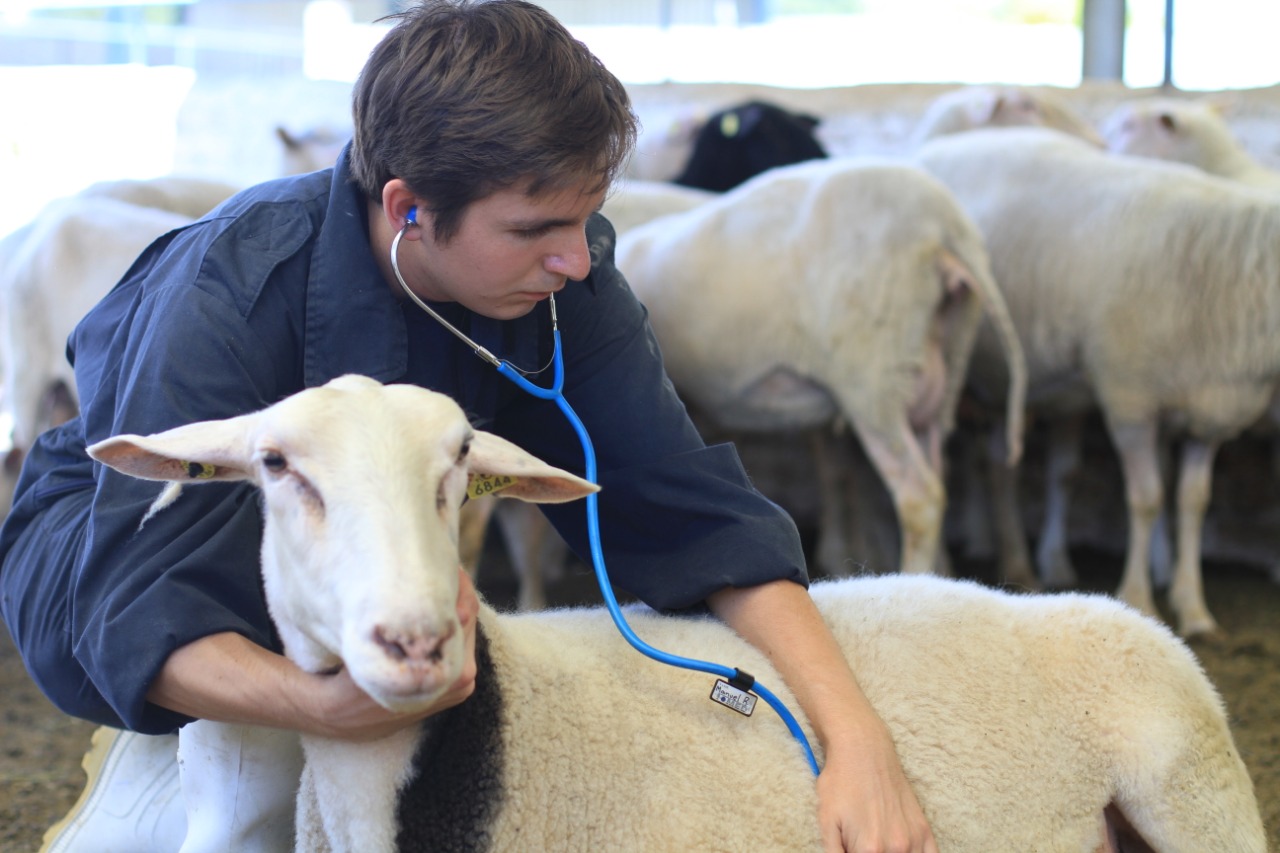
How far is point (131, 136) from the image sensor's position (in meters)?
9.20

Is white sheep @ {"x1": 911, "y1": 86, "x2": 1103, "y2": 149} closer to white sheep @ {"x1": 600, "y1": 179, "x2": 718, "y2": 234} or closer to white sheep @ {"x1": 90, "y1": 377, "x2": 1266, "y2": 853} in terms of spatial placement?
white sheep @ {"x1": 600, "y1": 179, "x2": 718, "y2": 234}

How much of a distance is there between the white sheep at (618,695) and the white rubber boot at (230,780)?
0.19 meters

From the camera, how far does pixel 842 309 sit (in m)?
3.78

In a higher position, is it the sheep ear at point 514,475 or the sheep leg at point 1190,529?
the sheep ear at point 514,475

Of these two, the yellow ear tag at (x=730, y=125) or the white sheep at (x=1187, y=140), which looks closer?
the white sheep at (x=1187, y=140)

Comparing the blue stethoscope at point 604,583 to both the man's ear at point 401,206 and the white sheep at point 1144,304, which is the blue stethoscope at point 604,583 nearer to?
the man's ear at point 401,206

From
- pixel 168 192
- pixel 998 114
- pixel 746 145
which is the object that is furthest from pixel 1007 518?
pixel 168 192

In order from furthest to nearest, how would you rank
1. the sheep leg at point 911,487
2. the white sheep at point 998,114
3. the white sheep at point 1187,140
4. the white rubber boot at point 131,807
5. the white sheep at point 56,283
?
the white sheep at point 998,114, the white sheep at point 1187,140, the sheep leg at point 911,487, the white sheep at point 56,283, the white rubber boot at point 131,807

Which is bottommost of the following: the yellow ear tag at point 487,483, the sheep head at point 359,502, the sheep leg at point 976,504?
the sheep leg at point 976,504

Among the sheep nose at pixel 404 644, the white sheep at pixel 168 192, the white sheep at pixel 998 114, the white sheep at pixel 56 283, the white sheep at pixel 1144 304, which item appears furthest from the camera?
the white sheep at pixel 998 114

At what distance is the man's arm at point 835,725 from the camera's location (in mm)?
1534

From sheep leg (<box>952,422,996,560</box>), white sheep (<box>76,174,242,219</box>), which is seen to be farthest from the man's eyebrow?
sheep leg (<box>952,422,996,560</box>)

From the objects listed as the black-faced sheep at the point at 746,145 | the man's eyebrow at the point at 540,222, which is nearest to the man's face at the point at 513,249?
the man's eyebrow at the point at 540,222

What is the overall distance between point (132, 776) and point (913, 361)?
251 centimetres
